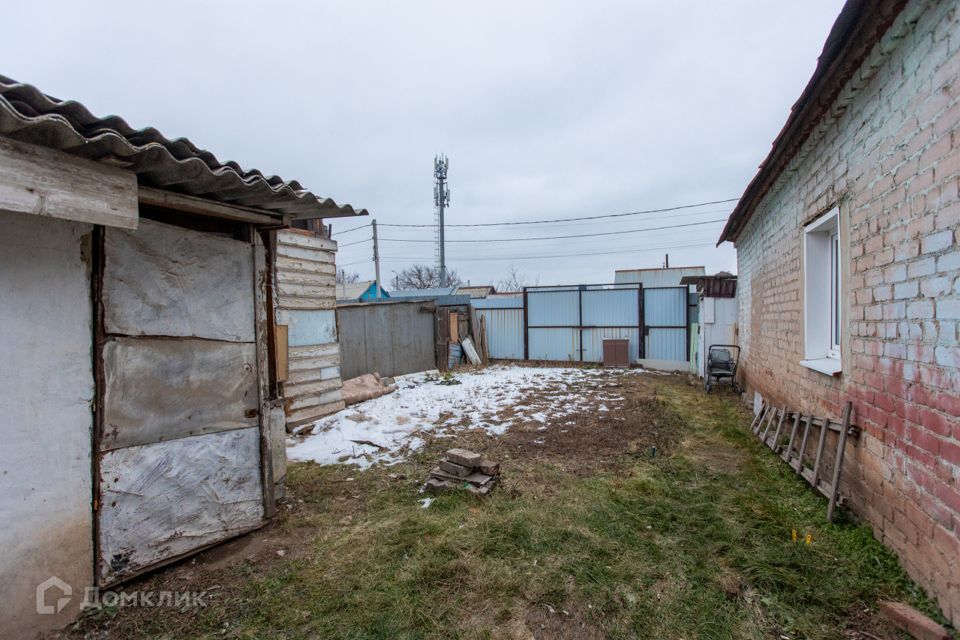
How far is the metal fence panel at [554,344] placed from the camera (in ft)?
41.3

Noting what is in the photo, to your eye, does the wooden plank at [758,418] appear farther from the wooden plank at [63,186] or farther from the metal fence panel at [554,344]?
the metal fence panel at [554,344]

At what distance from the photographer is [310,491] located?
12.5ft

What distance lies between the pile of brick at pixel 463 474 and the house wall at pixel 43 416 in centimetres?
226

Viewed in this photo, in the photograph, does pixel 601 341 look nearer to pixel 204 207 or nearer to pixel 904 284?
pixel 904 284

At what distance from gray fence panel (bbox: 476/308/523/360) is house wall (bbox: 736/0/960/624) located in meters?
9.72

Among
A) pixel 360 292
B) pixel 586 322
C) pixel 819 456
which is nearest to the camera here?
pixel 819 456

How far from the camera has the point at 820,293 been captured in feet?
13.2

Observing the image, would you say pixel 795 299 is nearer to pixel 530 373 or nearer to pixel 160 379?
pixel 160 379

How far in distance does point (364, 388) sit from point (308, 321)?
6.29ft

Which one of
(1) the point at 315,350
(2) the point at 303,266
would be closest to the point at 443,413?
(1) the point at 315,350

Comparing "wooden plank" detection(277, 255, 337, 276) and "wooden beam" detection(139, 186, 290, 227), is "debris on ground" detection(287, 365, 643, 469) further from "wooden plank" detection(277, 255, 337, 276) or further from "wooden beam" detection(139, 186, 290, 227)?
"wooden beam" detection(139, 186, 290, 227)

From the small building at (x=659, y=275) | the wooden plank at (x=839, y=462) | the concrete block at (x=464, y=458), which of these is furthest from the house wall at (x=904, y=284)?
the small building at (x=659, y=275)

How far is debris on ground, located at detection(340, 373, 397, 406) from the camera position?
7145 mm

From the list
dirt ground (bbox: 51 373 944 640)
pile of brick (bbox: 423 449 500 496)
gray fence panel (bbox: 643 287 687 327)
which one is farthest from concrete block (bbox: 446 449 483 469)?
gray fence panel (bbox: 643 287 687 327)
